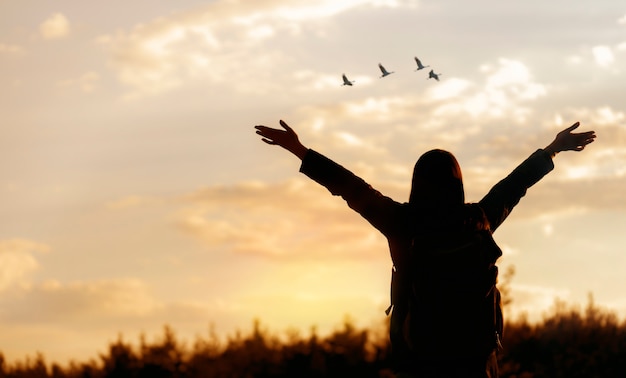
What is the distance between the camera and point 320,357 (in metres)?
29.0

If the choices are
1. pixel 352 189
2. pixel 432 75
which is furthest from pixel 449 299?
pixel 432 75

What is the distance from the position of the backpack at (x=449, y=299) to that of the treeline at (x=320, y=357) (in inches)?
903

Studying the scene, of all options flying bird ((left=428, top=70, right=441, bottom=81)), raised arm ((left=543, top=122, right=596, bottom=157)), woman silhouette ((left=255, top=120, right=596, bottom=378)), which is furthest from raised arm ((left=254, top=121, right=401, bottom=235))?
flying bird ((left=428, top=70, right=441, bottom=81))

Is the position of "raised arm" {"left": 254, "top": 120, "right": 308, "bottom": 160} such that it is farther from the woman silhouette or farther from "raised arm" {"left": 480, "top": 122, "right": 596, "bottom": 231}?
"raised arm" {"left": 480, "top": 122, "right": 596, "bottom": 231}

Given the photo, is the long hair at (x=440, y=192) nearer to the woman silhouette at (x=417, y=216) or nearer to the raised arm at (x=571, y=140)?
the woman silhouette at (x=417, y=216)

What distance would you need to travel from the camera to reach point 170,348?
29812mm

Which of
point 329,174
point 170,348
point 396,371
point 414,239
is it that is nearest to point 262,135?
point 329,174

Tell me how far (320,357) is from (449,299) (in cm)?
2350

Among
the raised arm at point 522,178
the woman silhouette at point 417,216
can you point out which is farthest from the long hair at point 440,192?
the raised arm at point 522,178

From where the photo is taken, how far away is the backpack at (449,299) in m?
5.85

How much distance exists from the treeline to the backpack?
903 inches

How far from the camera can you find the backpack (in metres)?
5.85

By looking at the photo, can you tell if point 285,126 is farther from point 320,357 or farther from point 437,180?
point 320,357

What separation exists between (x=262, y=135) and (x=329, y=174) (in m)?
0.62
